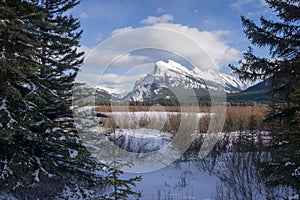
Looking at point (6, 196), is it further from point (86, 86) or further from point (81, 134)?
point (86, 86)

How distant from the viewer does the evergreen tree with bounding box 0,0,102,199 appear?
12.6ft

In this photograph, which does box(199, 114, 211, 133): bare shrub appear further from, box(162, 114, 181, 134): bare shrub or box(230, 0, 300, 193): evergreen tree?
box(230, 0, 300, 193): evergreen tree

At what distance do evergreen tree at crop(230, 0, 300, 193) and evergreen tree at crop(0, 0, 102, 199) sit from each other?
3.34m

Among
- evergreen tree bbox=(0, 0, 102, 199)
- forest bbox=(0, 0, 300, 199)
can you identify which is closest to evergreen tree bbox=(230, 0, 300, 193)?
forest bbox=(0, 0, 300, 199)

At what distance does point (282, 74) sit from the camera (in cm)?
480

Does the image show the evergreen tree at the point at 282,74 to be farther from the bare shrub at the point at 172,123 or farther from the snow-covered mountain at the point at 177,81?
the bare shrub at the point at 172,123

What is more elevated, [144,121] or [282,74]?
[282,74]

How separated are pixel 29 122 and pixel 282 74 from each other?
4527 mm

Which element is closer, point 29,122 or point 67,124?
point 29,122

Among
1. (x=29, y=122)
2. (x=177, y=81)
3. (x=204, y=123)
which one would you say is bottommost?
(x=204, y=123)

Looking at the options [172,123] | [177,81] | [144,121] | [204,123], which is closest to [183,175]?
[177,81]

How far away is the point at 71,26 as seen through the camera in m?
10.9

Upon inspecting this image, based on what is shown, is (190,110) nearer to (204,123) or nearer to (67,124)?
(204,123)

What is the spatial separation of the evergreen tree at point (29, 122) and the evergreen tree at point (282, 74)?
11.0ft
